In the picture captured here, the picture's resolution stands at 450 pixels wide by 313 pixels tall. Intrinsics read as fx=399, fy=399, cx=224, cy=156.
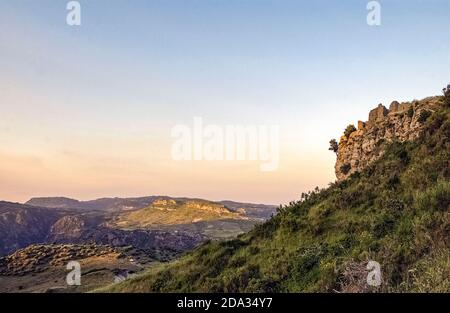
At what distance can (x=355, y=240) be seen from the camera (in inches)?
573

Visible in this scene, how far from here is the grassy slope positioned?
10.6 meters

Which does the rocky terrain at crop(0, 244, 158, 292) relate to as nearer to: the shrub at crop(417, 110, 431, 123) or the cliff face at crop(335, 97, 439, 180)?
the cliff face at crop(335, 97, 439, 180)

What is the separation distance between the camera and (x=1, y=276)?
6675cm

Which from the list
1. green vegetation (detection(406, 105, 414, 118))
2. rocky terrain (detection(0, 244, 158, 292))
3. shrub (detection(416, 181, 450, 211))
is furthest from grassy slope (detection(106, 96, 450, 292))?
rocky terrain (detection(0, 244, 158, 292))

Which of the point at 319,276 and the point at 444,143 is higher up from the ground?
the point at 444,143

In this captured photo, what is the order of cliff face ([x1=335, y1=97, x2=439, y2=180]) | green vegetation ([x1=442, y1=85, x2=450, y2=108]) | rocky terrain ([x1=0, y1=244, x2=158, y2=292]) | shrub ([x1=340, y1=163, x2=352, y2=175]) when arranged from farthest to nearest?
rocky terrain ([x1=0, y1=244, x2=158, y2=292]) < shrub ([x1=340, y1=163, x2=352, y2=175]) < cliff face ([x1=335, y1=97, x2=439, y2=180]) < green vegetation ([x1=442, y1=85, x2=450, y2=108])

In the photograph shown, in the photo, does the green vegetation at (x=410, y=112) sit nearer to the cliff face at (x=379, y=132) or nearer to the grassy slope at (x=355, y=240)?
the cliff face at (x=379, y=132)

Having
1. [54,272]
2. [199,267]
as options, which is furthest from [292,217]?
[54,272]

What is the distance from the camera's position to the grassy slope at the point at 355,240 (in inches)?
416

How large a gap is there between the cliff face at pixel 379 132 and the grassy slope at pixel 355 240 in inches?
197

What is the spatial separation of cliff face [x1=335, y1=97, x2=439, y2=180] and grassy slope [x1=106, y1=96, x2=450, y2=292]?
5002 millimetres

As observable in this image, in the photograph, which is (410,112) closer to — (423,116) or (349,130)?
(423,116)
